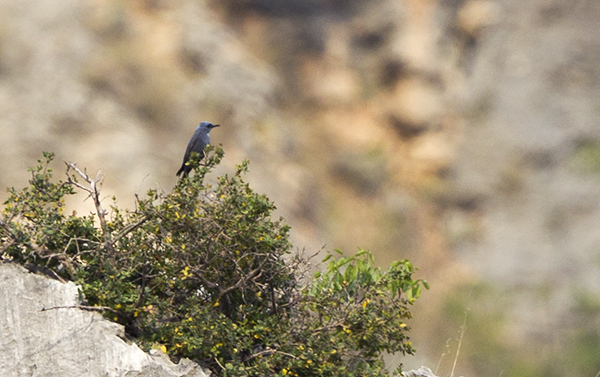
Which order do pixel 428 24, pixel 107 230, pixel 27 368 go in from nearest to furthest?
pixel 27 368 < pixel 107 230 < pixel 428 24

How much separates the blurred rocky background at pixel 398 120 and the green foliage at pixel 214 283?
9313 mm

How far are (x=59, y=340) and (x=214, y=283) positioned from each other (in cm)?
88

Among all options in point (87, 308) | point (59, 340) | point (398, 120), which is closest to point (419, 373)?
point (87, 308)

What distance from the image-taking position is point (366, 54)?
661 inches

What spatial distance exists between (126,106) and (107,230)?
34.3 feet

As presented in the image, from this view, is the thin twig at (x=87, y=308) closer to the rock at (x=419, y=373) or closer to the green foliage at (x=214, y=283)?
the green foliage at (x=214, y=283)

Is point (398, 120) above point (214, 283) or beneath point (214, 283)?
above

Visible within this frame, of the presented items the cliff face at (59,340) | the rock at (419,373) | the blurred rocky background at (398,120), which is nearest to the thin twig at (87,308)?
the cliff face at (59,340)

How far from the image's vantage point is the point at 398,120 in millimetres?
16547

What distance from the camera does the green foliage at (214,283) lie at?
13.0 ft

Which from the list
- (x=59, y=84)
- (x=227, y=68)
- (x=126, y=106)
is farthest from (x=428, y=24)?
(x=59, y=84)

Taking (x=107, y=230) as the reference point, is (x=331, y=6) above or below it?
above

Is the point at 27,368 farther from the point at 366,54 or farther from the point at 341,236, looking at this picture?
the point at 366,54

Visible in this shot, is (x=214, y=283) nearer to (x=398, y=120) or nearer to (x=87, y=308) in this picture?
(x=87, y=308)
